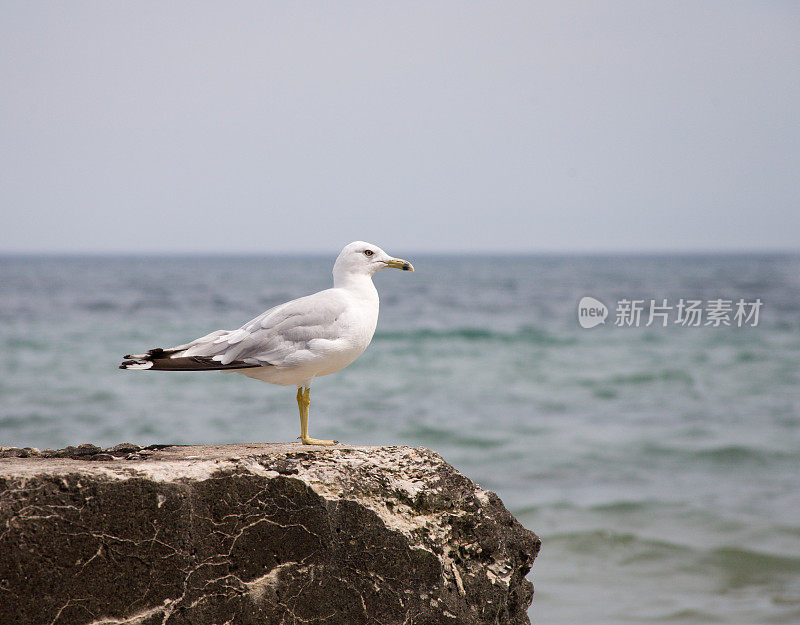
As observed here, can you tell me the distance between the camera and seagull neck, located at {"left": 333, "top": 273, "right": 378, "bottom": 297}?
3338mm

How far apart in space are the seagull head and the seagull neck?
0.04 ft

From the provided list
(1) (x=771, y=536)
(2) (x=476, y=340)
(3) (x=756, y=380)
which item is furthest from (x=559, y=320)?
(1) (x=771, y=536)

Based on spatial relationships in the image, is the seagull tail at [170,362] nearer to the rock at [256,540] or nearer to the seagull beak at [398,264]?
the rock at [256,540]

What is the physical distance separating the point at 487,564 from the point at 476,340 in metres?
14.5

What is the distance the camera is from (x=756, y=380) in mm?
12578

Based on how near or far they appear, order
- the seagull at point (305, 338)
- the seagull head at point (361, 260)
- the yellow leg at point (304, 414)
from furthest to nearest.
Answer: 1. the seagull head at point (361, 260)
2. the yellow leg at point (304, 414)
3. the seagull at point (305, 338)

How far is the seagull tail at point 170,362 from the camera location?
2.85 meters

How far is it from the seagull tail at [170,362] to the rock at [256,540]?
0.29 metres

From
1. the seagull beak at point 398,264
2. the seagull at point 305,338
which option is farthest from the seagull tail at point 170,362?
the seagull beak at point 398,264

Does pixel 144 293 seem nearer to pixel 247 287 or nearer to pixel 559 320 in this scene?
pixel 247 287

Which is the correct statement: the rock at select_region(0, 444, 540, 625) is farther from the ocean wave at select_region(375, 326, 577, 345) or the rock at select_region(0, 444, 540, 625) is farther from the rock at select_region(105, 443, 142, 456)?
the ocean wave at select_region(375, 326, 577, 345)

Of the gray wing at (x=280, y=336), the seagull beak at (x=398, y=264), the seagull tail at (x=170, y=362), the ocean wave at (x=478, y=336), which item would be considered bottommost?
the ocean wave at (x=478, y=336)

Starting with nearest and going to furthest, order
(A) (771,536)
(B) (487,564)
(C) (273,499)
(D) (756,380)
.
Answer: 1. (C) (273,499)
2. (B) (487,564)
3. (A) (771,536)
4. (D) (756,380)

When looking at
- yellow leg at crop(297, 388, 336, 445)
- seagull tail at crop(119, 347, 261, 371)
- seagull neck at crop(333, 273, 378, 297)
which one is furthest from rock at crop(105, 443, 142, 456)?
seagull neck at crop(333, 273, 378, 297)
